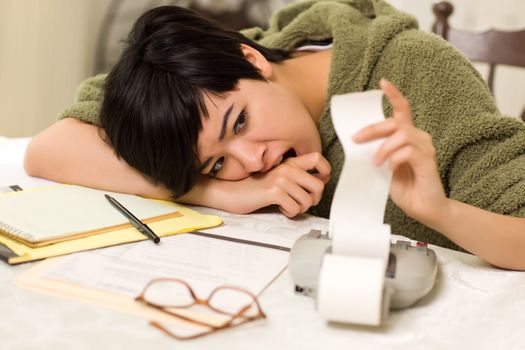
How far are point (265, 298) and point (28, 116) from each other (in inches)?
68.8

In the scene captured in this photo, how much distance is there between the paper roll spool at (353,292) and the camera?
49cm

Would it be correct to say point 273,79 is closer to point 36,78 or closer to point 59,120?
point 59,120

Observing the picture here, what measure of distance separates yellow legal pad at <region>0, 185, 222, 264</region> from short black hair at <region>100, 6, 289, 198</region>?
75mm

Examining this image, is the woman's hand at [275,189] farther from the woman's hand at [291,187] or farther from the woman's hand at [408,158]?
the woman's hand at [408,158]

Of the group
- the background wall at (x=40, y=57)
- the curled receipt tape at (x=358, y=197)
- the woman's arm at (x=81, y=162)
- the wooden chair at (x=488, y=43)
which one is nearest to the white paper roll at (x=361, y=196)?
the curled receipt tape at (x=358, y=197)

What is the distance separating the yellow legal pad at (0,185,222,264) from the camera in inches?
26.5

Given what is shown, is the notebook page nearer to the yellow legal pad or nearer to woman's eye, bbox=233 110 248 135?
the yellow legal pad

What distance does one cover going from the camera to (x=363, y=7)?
49.4 inches

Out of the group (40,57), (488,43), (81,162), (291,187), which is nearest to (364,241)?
(291,187)

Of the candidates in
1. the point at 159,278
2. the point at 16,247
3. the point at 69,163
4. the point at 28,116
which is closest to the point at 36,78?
the point at 28,116

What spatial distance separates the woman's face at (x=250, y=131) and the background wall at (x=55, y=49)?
1.34 m

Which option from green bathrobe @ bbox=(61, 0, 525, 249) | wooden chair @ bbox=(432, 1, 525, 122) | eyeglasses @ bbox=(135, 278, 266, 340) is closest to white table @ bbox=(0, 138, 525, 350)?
eyeglasses @ bbox=(135, 278, 266, 340)

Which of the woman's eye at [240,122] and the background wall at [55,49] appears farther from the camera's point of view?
the background wall at [55,49]

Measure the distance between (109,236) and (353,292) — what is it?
355mm
